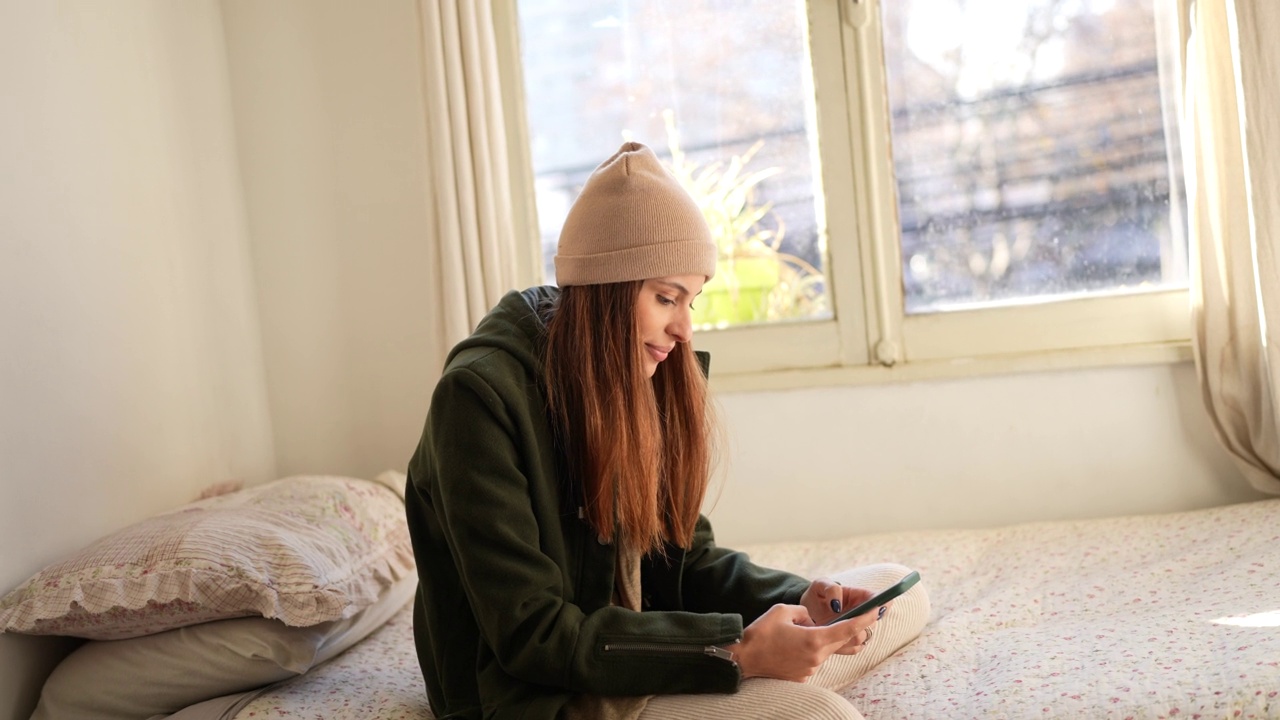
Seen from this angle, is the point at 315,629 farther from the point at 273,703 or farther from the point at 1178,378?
the point at 1178,378

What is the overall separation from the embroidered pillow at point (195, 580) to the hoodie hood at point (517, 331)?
0.49 meters

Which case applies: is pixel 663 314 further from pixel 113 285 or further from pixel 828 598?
pixel 113 285

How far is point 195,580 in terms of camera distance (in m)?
1.62

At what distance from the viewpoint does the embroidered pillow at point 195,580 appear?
1.62 metres

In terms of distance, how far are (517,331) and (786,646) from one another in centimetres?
53

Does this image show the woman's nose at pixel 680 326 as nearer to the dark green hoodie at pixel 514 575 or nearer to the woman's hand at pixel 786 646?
the dark green hoodie at pixel 514 575

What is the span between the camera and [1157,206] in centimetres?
241

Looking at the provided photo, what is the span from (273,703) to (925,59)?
191 cm

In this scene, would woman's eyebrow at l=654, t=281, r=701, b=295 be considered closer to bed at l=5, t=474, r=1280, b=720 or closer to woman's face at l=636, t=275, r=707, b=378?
woman's face at l=636, t=275, r=707, b=378

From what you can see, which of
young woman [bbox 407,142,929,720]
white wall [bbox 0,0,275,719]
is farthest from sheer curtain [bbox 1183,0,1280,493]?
white wall [bbox 0,0,275,719]

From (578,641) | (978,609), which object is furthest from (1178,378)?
(578,641)

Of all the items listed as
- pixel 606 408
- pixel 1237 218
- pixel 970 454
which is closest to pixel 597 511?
pixel 606 408

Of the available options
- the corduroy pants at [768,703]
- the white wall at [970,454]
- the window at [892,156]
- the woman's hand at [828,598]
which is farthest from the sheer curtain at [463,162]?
the corduroy pants at [768,703]

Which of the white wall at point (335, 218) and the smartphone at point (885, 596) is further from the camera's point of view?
the white wall at point (335, 218)
